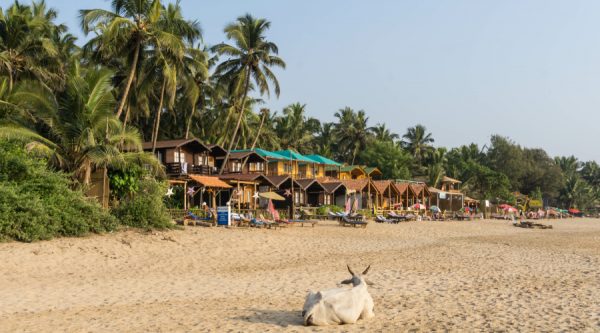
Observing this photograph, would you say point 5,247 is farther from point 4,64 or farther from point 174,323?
point 4,64

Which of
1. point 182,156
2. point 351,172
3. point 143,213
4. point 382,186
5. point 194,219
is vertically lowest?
point 194,219

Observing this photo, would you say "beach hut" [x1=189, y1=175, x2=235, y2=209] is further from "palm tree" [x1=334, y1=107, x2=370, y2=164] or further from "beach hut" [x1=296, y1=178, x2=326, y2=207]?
"palm tree" [x1=334, y1=107, x2=370, y2=164]

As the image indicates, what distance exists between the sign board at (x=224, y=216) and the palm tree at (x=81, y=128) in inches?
192

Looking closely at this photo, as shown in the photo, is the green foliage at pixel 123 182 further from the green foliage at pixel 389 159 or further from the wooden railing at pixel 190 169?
the green foliage at pixel 389 159

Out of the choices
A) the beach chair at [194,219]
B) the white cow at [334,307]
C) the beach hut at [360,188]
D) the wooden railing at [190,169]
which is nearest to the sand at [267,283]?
the white cow at [334,307]

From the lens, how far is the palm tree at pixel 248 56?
37062mm

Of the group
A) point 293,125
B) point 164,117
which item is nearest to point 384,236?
point 164,117

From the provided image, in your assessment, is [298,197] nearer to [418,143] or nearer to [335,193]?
[335,193]

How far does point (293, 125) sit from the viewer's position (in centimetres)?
6331

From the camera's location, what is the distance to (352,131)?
69.2 meters

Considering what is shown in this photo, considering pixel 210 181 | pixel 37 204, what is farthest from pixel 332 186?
Result: pixel 37 204

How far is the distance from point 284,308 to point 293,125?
5411cm

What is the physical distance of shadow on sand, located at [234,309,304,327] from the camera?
8.54 meters

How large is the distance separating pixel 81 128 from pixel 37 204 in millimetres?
4318
